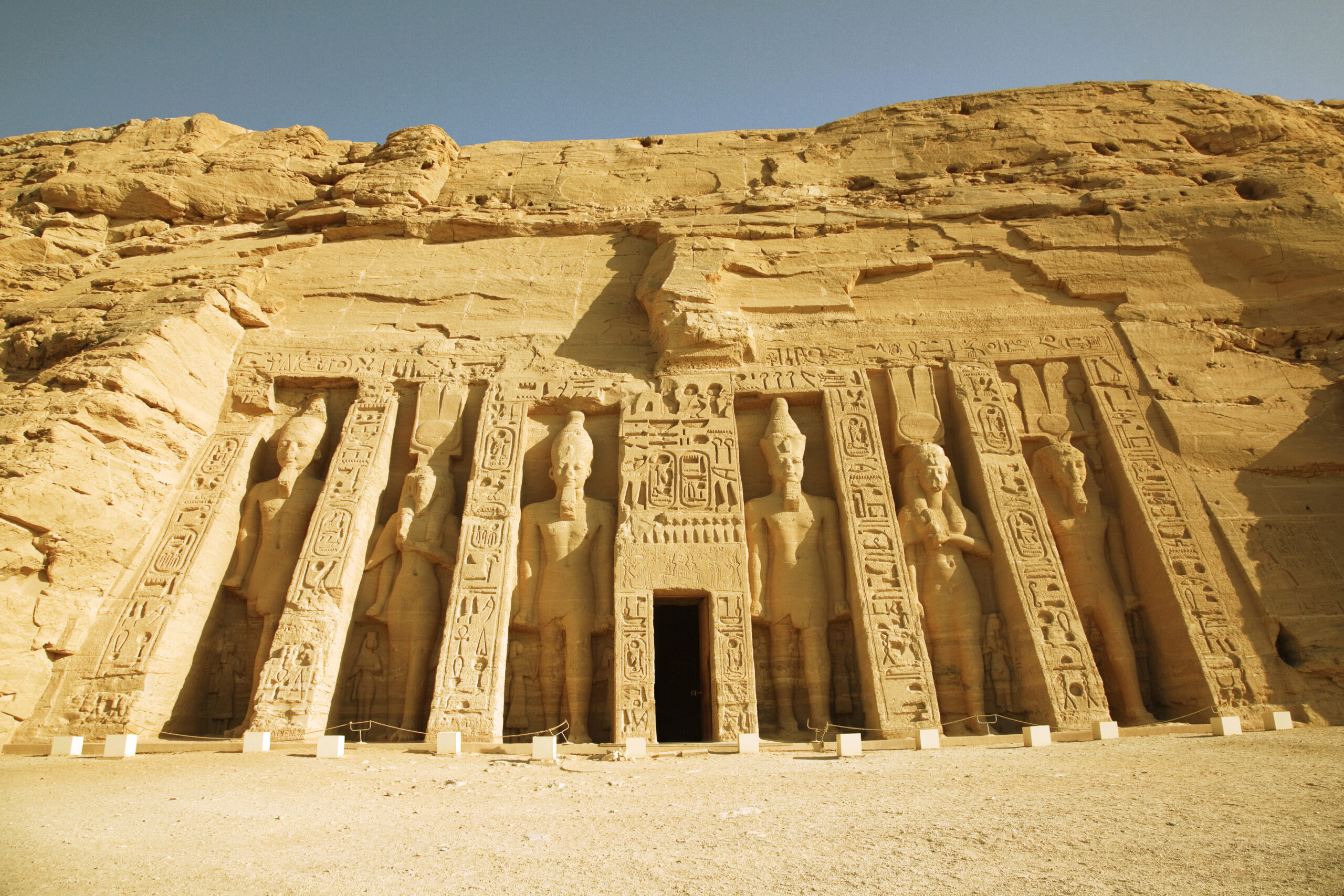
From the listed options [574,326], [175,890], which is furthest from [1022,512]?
[175,890]

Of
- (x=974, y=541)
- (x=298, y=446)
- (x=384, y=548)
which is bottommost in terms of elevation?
(x=974, y=541)

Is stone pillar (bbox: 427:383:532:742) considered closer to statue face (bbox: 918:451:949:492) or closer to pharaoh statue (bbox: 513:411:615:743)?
pharaoh statue (bbox: 513:411:615:743)

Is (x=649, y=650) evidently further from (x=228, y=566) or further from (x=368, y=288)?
(x=368, y=288)

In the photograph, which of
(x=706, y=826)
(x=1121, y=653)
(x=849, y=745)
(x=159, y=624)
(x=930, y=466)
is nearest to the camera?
(x=706, y=826)

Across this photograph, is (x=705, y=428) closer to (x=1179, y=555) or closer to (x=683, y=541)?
(x=683, y=541)

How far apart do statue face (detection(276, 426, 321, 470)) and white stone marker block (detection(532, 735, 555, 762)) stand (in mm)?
4434

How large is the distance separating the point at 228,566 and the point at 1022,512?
8.04 metres

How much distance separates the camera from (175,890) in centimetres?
300

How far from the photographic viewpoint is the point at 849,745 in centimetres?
596

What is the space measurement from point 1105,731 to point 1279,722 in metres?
1.34

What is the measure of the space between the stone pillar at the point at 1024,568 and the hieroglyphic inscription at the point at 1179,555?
95cm

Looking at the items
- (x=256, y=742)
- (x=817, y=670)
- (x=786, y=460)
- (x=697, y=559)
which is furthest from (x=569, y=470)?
(x=256, y=742)

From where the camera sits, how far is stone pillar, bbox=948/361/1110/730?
7156 millimetres

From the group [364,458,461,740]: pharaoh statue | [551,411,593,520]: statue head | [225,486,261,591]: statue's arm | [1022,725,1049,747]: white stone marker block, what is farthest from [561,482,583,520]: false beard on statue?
[1022,725,1049,747]: white stone marker block
